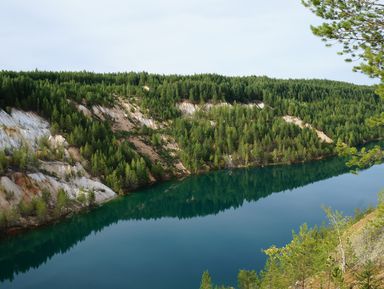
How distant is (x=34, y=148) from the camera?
105 meters

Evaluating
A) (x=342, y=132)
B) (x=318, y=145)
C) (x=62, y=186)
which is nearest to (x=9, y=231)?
(x=62, y=186)

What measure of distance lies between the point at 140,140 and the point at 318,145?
84.9m

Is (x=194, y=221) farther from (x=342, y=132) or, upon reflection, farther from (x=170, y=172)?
(x=342, y=132)

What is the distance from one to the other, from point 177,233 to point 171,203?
1030 inches

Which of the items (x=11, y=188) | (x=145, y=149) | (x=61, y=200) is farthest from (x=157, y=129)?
(x=11, y=188)

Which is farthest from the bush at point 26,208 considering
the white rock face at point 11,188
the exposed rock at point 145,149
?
the exposed rock at point 145,149

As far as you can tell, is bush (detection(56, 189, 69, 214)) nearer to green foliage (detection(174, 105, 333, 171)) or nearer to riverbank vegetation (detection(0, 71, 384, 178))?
riverbank vegetation (detection(0, 71, 384, 178))

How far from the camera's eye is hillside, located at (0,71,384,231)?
307ft

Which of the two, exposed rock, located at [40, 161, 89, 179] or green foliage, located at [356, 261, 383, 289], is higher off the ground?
green foliage, located at [356, 261, 383, 289]

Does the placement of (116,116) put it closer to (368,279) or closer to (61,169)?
(61,169)

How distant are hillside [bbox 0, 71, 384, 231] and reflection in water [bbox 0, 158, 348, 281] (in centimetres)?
539

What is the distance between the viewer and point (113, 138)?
132 m

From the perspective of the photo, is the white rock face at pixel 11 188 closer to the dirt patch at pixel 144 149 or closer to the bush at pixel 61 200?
the bush at pixel 61 200

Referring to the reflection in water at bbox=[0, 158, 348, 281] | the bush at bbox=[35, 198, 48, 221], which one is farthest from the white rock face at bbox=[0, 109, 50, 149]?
the reflection in water at bbox=[0, 158, 348, 281]
